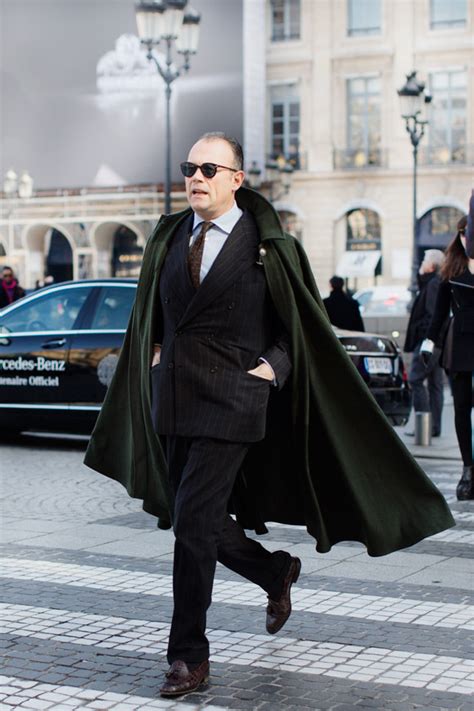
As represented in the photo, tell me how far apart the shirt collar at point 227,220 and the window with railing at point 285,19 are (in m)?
44.5

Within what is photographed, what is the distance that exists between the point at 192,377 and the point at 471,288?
4.77m

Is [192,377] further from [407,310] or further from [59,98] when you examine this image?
[59,98]

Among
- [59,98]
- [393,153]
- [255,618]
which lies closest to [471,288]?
[255,618]

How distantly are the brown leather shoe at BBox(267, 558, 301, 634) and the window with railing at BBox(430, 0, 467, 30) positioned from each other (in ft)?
142

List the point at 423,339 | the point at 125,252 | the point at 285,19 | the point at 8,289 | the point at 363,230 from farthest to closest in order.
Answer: the point at 125,252 < the point at 285,19 < the point at 363,230 < the point at 8,289 < the point at 423,339

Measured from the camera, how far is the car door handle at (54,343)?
1252 centimetres

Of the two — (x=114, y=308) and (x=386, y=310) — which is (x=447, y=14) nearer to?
(x=386, y=310)

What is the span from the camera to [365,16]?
47.2 meters

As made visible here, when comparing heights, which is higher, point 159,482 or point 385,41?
point 385,41

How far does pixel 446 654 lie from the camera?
16.7ft

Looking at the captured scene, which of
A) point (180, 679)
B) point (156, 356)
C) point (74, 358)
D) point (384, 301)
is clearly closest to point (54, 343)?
point (74, 358)

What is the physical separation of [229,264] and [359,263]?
41936mm

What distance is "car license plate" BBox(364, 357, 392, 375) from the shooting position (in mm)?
12516

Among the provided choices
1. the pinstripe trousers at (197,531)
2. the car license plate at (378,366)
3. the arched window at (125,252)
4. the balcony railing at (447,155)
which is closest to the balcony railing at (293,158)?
the balcony railing at (447,155)
